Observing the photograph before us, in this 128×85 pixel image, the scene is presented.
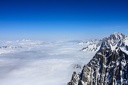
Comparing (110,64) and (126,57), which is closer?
(126,57)

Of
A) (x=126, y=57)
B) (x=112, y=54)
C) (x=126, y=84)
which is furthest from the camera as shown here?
(x=112, y=54)

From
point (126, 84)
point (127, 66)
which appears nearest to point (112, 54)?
point (127, 66)

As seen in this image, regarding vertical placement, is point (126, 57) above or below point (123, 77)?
above

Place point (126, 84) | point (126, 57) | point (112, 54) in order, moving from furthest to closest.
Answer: point (112, 54) < point (126, 57) < point (126, 84)

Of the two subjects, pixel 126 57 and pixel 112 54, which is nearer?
pixel 126 57

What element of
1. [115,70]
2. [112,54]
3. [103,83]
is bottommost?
[103,83]

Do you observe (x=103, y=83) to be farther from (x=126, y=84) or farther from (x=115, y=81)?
(x=126, y=84)

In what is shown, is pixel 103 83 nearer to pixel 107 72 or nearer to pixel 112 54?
pixel 107 72

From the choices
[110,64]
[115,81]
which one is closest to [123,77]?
[115,81]

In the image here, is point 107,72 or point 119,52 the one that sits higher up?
point 119,52
